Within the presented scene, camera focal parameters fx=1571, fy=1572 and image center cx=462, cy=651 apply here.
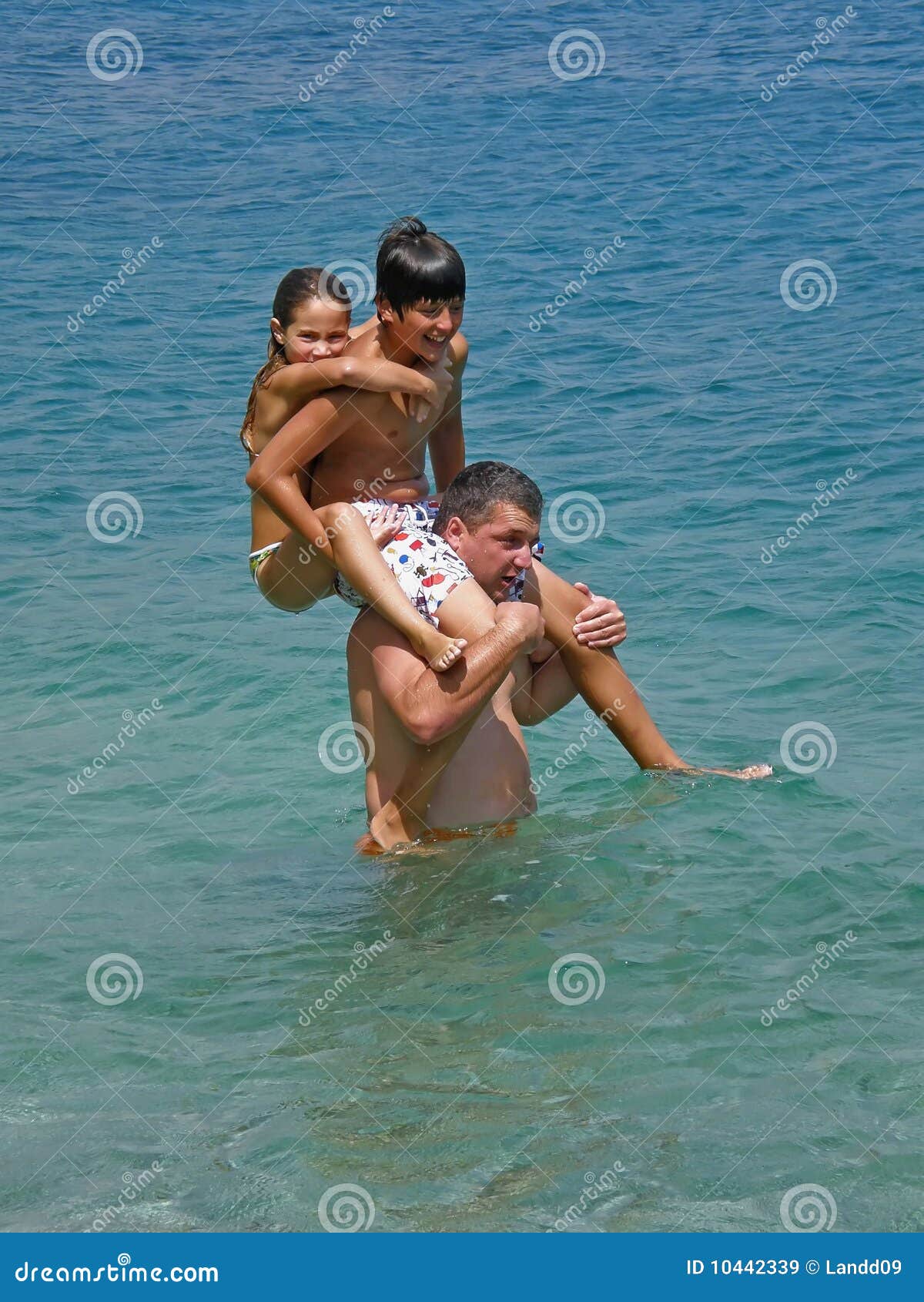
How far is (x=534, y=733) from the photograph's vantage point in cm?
747

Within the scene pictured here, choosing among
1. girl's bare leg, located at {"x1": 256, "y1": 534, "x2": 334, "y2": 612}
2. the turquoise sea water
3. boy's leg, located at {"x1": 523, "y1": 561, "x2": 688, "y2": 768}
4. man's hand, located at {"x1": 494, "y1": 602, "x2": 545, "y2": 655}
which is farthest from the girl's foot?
the turquoise sea water

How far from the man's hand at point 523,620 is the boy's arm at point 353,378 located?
79 cm

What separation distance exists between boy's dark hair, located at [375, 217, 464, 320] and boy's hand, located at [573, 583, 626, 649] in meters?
1.23

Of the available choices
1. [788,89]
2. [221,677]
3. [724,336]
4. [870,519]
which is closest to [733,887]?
[221,677]

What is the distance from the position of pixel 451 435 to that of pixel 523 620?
1111 mm

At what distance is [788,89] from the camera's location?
63.8 ft

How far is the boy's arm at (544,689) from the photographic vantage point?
601 centimetres

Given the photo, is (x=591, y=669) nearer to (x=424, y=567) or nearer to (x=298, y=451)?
(x=424, y=567)

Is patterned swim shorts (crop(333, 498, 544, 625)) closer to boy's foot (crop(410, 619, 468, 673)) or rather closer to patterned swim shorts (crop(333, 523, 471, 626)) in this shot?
patterned swim shorts (crop(333, 523, 471, 626))

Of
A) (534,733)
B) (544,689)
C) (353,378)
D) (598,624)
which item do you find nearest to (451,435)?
(353,378)

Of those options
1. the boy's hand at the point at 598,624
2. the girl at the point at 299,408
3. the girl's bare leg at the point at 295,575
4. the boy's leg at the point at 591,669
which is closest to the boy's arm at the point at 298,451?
the girl at the point at 299,408

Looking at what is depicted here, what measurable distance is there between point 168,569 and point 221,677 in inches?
66.7

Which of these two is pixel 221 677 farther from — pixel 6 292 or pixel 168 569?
pixel 6 292

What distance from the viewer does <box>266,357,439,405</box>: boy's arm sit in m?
5.27
